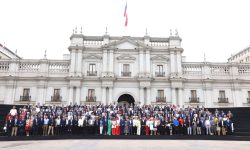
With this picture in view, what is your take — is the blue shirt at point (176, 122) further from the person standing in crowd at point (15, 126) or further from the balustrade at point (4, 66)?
the balustrade at point (4, 66)

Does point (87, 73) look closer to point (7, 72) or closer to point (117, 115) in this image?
point (7, 72)

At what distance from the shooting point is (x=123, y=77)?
28.2 metres

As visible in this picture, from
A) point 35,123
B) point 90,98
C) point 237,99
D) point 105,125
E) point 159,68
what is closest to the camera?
point 35,123

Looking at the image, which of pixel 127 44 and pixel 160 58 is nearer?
pixel 160 58

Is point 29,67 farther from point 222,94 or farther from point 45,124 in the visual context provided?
point 222,94

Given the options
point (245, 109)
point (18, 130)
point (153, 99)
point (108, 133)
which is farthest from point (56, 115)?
point (245, 109)

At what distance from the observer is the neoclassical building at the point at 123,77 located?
27547 millimetres

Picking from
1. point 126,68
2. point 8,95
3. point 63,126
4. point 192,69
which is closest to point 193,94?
point 192,69

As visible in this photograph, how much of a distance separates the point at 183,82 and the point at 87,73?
42.0ft

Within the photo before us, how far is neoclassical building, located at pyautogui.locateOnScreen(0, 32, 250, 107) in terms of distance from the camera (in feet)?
90.4

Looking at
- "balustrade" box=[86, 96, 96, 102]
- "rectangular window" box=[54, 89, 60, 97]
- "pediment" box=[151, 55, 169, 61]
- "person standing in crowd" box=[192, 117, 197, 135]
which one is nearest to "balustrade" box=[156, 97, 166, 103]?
"pediment" box=[151, 55, 169, 61]

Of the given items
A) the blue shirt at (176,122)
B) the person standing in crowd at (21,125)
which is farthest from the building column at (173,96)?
the person standing in crowd at (21,125)

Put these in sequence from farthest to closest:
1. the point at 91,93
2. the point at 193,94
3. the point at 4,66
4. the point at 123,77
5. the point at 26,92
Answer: the point at 4,66, the point at 193,94, the point at 123,77, the point at 91,93, the point at 26,92

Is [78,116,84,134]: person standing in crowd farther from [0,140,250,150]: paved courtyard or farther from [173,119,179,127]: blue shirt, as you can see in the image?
[173,119,179,127]: blue shirt
